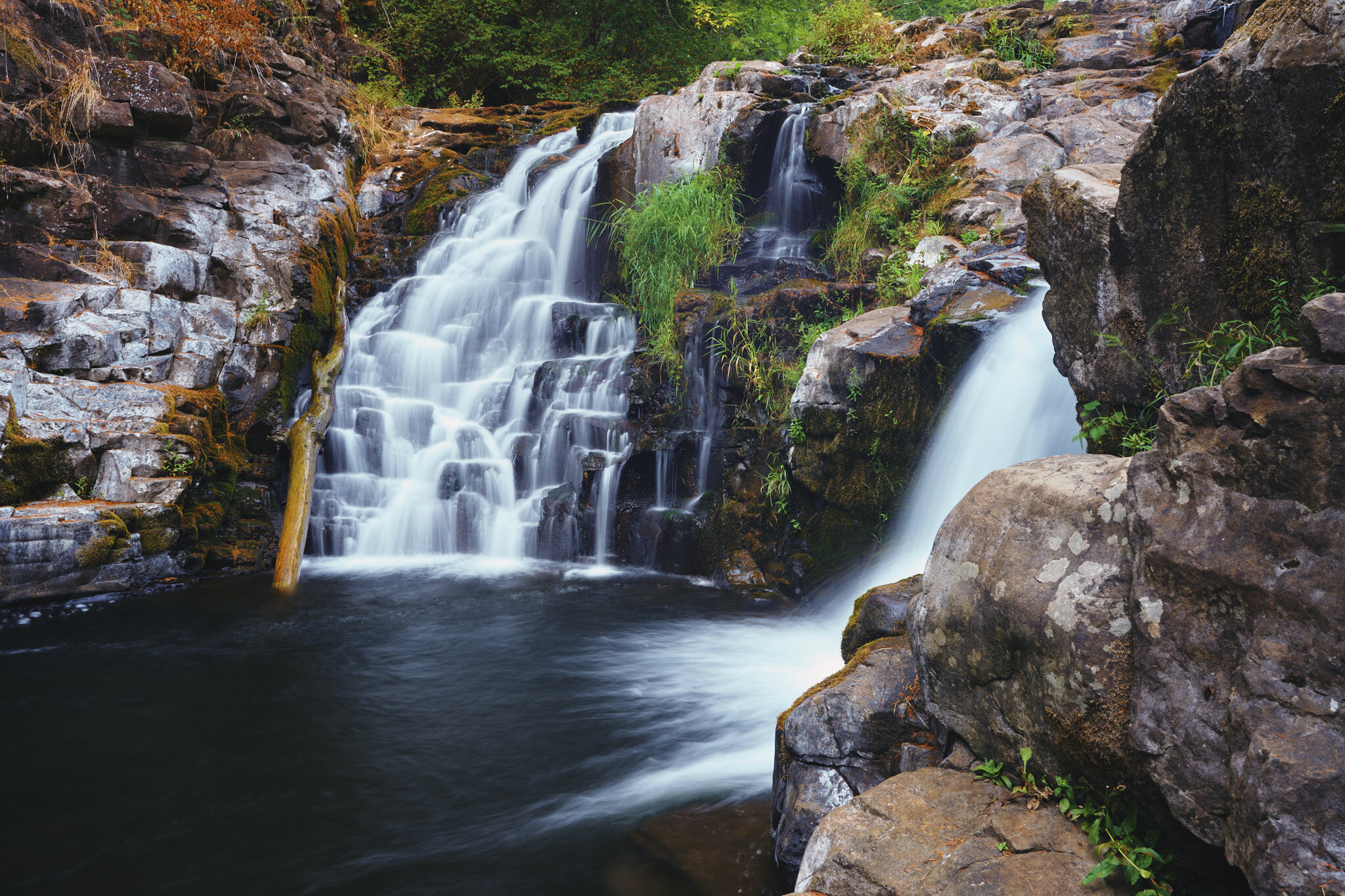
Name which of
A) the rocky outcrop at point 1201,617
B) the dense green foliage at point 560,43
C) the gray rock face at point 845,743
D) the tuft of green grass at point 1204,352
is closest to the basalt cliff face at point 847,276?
the tuft of green grass at point 1204,352

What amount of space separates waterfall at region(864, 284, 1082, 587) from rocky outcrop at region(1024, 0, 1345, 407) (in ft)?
5.00

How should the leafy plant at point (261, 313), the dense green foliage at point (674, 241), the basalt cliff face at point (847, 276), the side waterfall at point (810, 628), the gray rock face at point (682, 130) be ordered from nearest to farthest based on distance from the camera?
the side waterfall at point (810, 628), the basalt cliff face at point (847, 276), the leafy plant at point (261, 313), the dense green foliage at point (674, 241), the gray rock face at point (682, 130)

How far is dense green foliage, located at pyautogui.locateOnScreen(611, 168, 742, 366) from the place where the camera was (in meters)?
9.38

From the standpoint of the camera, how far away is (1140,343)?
342cm

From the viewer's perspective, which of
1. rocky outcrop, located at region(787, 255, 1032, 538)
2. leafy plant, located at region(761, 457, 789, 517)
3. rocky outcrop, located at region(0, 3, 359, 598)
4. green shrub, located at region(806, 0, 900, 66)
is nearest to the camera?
rocky outcrop, located at region(787, 255, 1032, 538)

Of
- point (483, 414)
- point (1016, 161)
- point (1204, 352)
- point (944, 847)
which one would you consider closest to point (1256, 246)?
point (1204, 352)

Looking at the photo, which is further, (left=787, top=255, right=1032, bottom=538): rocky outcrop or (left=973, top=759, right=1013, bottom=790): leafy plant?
(left=787, top=255, right=1032, bottom=538): rocky outcrop

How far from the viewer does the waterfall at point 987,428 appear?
17.7ft

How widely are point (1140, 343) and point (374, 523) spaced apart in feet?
25.3

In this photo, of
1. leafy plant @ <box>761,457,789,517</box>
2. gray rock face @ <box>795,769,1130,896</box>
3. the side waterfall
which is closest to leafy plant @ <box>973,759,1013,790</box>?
gray rock face @ <box>795,769,1130,896</box>

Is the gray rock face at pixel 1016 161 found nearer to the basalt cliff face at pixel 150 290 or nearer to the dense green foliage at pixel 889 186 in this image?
the dense green foliage at pixel 889 186

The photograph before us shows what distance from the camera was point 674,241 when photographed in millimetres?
9422

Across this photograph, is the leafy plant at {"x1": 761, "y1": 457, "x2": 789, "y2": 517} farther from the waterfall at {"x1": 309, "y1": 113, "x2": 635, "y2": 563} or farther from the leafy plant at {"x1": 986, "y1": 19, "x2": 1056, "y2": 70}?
the leafy plant at {"x1": 986, "y1": 19, "x2": 1056, "y2": 70}

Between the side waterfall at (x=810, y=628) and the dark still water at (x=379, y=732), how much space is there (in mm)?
31
